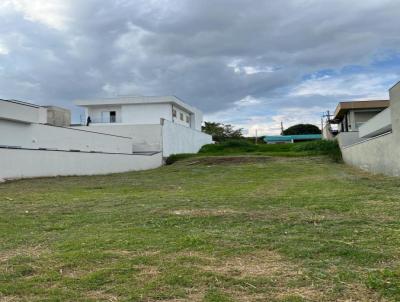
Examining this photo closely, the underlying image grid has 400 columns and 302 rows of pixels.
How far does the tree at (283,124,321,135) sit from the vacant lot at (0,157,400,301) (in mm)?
80645

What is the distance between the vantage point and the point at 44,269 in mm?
4926

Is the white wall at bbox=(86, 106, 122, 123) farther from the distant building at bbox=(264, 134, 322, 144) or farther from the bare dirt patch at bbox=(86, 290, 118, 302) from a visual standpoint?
the bare dirt patch at bbox=(86, 290, 118, 302)

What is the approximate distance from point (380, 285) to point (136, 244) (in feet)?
10.6

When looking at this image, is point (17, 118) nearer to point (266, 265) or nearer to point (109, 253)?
point (109, 253)

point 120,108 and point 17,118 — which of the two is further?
point 120,108

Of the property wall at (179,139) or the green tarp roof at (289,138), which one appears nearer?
the property wall at (179,139)

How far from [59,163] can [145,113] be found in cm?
2346

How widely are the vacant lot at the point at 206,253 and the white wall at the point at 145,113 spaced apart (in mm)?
37530

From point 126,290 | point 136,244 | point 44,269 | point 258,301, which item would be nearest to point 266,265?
point 258,301

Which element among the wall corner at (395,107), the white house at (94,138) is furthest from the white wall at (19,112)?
the wall corner at (395,107)

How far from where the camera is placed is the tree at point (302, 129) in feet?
288

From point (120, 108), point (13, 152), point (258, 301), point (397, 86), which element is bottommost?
point (258, 301)

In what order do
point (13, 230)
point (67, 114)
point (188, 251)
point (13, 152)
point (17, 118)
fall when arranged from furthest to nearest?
point (67, 114) → point (17, 118) → point (13, 152) → point (13, 230) → point (188, 251)

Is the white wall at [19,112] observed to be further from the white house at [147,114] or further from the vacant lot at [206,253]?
the white house at [147,114]
